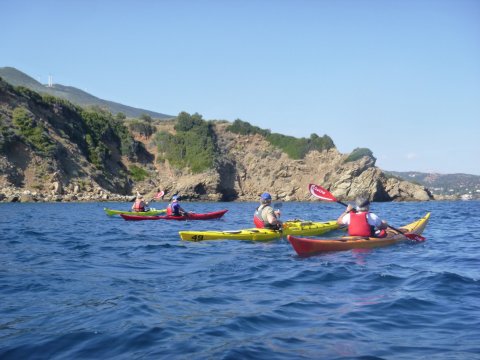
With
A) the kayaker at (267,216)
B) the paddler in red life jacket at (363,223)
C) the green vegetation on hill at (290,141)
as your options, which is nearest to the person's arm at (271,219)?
the kayaker at (267,216)

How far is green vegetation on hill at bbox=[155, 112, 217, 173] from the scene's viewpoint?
183 feet

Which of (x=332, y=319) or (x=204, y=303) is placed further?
(x=204, y=303)

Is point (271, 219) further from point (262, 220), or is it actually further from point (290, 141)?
point (290, 141)

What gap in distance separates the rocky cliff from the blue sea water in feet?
104

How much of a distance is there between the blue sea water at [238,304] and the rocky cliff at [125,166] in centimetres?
3164

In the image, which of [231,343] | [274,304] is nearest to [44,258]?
Answer: [274,304]

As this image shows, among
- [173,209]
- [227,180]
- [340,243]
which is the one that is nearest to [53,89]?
[227,180]

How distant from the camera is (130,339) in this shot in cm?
452

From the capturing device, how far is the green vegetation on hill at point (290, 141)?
59.8 meters

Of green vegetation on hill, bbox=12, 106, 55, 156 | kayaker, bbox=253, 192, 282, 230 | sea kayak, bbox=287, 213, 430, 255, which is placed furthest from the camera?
green vegetation on hill, bbox=12, 106, 55, 156

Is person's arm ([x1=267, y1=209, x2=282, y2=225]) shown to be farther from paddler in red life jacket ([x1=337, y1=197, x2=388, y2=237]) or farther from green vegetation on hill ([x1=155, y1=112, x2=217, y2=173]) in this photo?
green vegetation on hill ([x1=155, y1=112, x2=217, y2=173])

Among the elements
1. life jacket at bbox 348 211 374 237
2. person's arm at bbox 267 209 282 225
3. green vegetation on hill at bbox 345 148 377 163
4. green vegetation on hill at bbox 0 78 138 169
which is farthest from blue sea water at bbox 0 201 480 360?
green vegetation on hill at bbox 345 148 377 163

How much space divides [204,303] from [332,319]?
5.07 ft

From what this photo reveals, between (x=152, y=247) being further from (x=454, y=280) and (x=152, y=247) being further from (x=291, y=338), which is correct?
(x=291, y=338)
